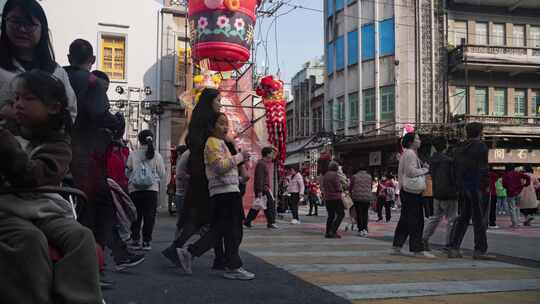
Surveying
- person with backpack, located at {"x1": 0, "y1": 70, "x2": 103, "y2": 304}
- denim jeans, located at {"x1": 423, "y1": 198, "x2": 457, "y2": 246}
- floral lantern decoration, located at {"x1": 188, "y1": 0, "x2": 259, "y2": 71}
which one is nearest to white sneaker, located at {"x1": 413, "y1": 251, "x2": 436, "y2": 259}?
denim jeans, located at {"x1": 423, "y1": 198, "x2": 457, "y2": 246}

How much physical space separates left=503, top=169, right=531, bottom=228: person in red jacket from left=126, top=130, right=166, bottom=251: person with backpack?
9.94 metres

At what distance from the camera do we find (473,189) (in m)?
7.38

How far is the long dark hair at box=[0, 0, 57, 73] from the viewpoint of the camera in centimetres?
308

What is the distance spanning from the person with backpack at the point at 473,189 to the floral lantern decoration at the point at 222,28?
7.58m

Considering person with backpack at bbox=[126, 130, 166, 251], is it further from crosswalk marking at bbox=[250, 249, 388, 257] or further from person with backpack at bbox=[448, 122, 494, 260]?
person with backpack at bbox=[448, 122, 494, 260]

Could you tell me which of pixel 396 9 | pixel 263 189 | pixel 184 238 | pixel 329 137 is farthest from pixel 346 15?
pixel 184 238

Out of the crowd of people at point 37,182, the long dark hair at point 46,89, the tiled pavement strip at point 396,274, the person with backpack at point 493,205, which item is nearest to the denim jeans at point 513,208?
the person with backpack at point 493,205

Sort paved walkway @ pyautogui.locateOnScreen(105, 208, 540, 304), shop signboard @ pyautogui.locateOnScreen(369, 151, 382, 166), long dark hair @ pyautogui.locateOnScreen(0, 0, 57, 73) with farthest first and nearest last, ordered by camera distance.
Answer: shop signboard @ pyautogui.locateOnScreen(369, 151, 382, 166)
paved walkway @ pyautogui.locateOnScreen(105, 208, 540, 304)
long dark hair @ pyautogui.locateOnScreen(0, 0, 57, 73)

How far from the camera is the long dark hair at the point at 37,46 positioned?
121 inches

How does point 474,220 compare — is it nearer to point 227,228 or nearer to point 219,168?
point 227,228

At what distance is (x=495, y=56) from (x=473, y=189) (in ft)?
79.3

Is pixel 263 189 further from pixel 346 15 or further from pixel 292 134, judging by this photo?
pixel 292 134

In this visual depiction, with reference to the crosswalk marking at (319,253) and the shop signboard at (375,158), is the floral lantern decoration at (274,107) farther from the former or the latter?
the shop signboard at (375,158)

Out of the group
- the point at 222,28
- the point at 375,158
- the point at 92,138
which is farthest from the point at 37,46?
the point at 375,158
